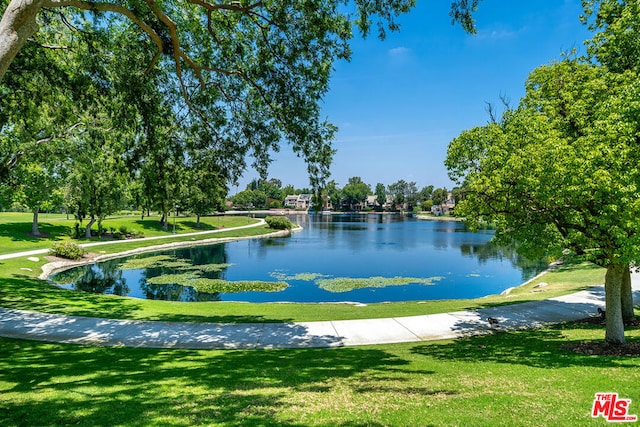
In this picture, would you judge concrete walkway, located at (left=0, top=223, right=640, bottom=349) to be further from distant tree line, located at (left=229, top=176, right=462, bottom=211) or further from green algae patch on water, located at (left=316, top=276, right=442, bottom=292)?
distant tree line, located at (left=229, top=176, right=462, bottom=211)

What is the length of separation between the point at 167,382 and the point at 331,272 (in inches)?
1028

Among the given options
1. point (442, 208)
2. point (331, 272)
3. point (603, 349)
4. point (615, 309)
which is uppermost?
point (442, 208)

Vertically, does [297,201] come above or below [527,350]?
above

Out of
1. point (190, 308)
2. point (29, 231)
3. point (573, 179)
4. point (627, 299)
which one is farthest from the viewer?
point (29, 231)

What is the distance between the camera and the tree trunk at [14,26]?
5.27 m

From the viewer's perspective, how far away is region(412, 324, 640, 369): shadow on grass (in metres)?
8.18

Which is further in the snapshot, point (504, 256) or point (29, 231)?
point (29, 231)

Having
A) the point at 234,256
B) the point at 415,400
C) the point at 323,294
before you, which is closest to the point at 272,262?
the point at 234,256

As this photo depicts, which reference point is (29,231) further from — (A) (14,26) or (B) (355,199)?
(B) (355,199)

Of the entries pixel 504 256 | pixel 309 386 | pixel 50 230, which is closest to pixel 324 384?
pixel 309 386

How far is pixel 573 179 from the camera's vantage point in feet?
26.1

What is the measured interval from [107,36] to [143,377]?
10.6m

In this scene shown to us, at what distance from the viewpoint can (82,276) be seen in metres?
28.3

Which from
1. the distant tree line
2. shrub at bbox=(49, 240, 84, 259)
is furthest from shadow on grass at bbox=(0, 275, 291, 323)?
the distant tree line
